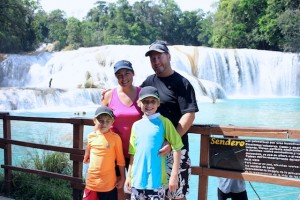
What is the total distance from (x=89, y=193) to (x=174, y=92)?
44.4 inches

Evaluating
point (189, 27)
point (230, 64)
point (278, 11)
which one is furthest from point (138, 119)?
point (189, 27)

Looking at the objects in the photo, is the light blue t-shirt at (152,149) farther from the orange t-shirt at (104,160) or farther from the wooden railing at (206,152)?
the wooden railing at (206,152)

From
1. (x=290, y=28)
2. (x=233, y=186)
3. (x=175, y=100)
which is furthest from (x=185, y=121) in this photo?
(x=290, y=28)

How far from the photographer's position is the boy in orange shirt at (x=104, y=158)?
10.8 ft

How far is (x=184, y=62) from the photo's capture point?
30016 millimetres

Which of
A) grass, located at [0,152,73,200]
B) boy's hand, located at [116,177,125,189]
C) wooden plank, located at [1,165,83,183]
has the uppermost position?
boy's hand, located at [116,177,125,189]

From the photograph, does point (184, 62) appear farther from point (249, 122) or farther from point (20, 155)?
point (20, 155)

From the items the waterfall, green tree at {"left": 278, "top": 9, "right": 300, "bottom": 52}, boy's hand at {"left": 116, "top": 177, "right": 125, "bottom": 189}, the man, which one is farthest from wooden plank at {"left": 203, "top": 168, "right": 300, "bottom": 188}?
green tree at {"left": 278, "top": 9, "right": 300, "bottom": 52}

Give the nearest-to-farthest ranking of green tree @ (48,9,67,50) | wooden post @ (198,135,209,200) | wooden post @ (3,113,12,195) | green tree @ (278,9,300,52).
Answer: wooden post @ (198,135,209,200) → wooden post @ (3,113,12,195) → green tree @ (278,9,300,52) → green tree @ (48,9,67,50)

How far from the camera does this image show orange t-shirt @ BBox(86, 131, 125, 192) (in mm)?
3281

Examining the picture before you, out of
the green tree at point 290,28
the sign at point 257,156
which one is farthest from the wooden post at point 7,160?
the green tree at point 290,28

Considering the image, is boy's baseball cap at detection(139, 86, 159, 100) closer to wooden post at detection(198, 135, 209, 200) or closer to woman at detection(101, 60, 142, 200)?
woman at detection(101, 60, 142, 200)

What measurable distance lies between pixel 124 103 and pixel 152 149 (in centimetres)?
50

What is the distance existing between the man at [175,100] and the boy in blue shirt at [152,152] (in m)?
0.08
